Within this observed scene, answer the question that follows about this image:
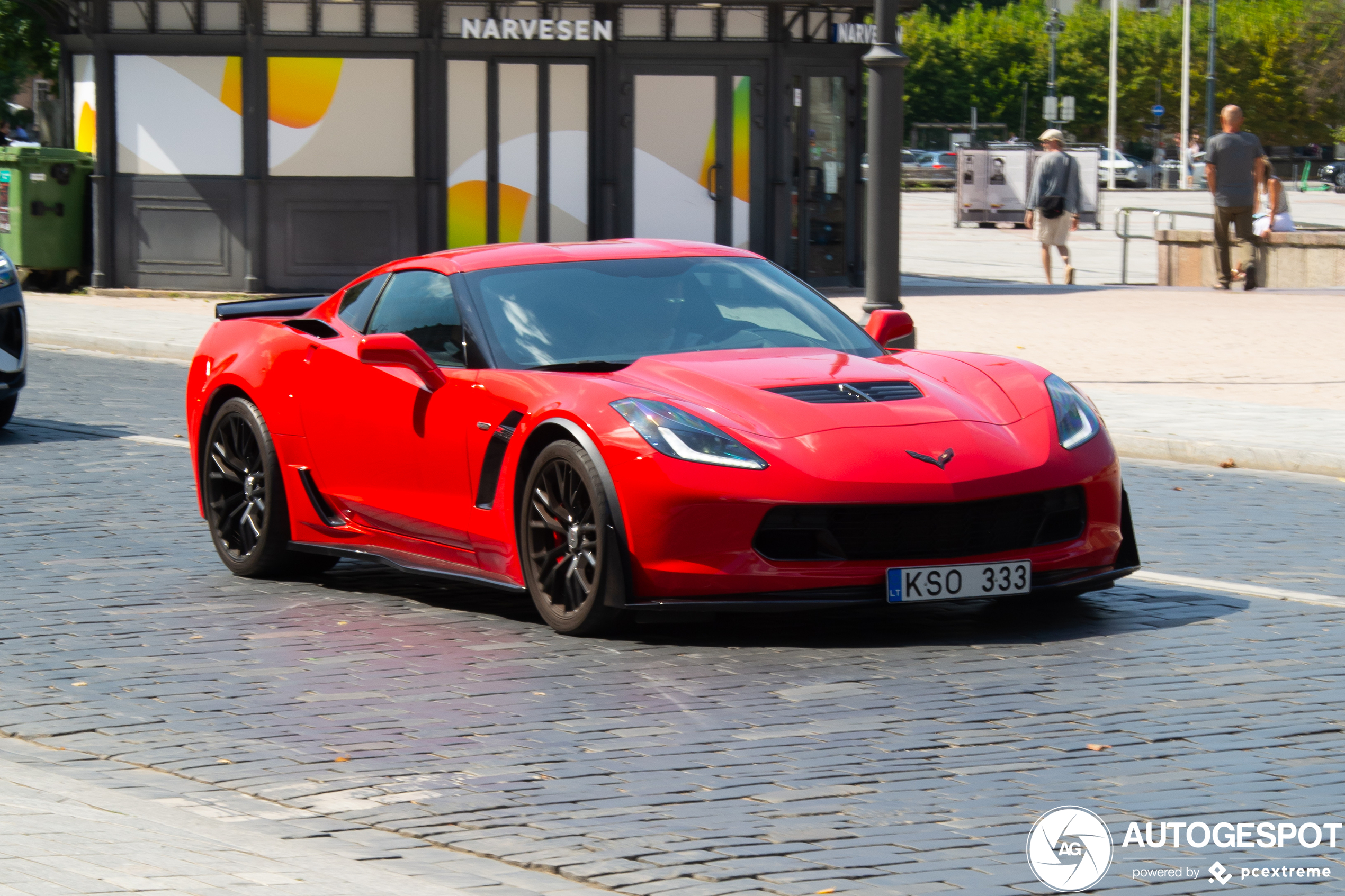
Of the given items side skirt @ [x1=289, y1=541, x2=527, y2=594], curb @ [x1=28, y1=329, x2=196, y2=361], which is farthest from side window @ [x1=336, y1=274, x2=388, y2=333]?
curb @ [x1=28, y1=329, x2=196, y2=361]

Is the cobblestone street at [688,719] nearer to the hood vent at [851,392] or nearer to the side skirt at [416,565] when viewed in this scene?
the side skirt at [416,565]

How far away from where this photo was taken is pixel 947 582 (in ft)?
21.4

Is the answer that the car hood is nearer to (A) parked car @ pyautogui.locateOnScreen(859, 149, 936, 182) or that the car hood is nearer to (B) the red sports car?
(B) the red sports car

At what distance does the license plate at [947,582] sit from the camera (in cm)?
650

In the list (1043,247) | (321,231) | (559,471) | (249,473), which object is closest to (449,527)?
(559,471)

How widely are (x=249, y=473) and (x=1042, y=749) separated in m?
4.09

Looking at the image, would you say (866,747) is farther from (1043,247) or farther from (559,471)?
(1043,247)

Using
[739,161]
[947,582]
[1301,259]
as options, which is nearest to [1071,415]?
[947,582]

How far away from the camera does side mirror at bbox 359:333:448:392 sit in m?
7.36

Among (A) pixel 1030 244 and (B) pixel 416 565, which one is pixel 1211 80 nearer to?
(A) pixel 1030 244

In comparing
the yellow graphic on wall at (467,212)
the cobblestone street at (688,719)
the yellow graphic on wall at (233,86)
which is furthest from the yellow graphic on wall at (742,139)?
the cobblestone street at (688,719)

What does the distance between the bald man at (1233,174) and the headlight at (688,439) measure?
1703 centimetres

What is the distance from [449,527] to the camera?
7.32 meters

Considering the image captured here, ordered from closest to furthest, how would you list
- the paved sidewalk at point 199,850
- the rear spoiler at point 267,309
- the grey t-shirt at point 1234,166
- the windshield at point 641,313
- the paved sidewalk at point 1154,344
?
1. the paved sidewalk at point 199,850
2. the windshield at point 641,313
3. the rear spoiler at point 267,309
4. the paved sidewalk at point 1154,344
5. the grey t-shirt at point 1234,166
